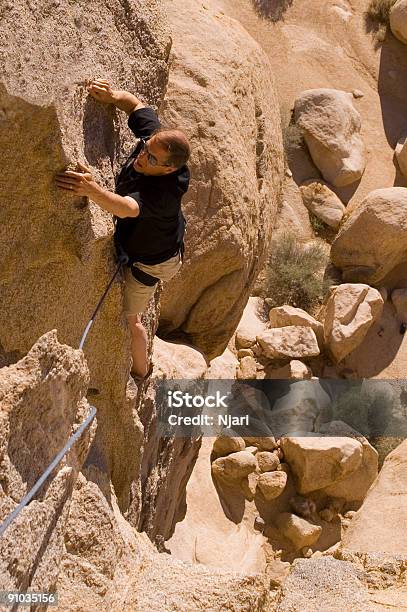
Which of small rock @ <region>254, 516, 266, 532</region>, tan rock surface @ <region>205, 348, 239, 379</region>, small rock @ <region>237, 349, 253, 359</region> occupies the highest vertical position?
tan rock surface @ <region>205, 348, 239, 379</region>

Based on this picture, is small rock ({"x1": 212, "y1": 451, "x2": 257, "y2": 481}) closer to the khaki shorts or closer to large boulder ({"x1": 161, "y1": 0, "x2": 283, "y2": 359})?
large boulder ({"x1": 161, "y1": 0, "x2": 283, "y2": 359})

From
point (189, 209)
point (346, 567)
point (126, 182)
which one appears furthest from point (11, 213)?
point (189, 209)

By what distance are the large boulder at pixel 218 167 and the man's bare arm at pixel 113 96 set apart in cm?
224

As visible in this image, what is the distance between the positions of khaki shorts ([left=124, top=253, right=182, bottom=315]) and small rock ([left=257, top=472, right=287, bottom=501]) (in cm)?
586

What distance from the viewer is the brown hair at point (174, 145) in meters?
3.72

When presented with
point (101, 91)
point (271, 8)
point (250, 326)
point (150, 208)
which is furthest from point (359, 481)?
point (271, 8)

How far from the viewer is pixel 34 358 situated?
2996 mm

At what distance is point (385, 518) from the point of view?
620 cm

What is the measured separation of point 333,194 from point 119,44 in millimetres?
10016

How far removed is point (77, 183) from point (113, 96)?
25.0 inches

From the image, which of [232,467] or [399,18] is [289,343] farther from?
[399,18]

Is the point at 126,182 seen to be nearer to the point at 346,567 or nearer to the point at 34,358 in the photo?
the point at 34,358

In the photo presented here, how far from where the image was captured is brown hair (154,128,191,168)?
372 cm

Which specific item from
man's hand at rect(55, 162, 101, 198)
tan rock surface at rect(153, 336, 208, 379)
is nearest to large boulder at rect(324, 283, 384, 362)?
tan rock surface at rect(153, 336, 208, 379)
